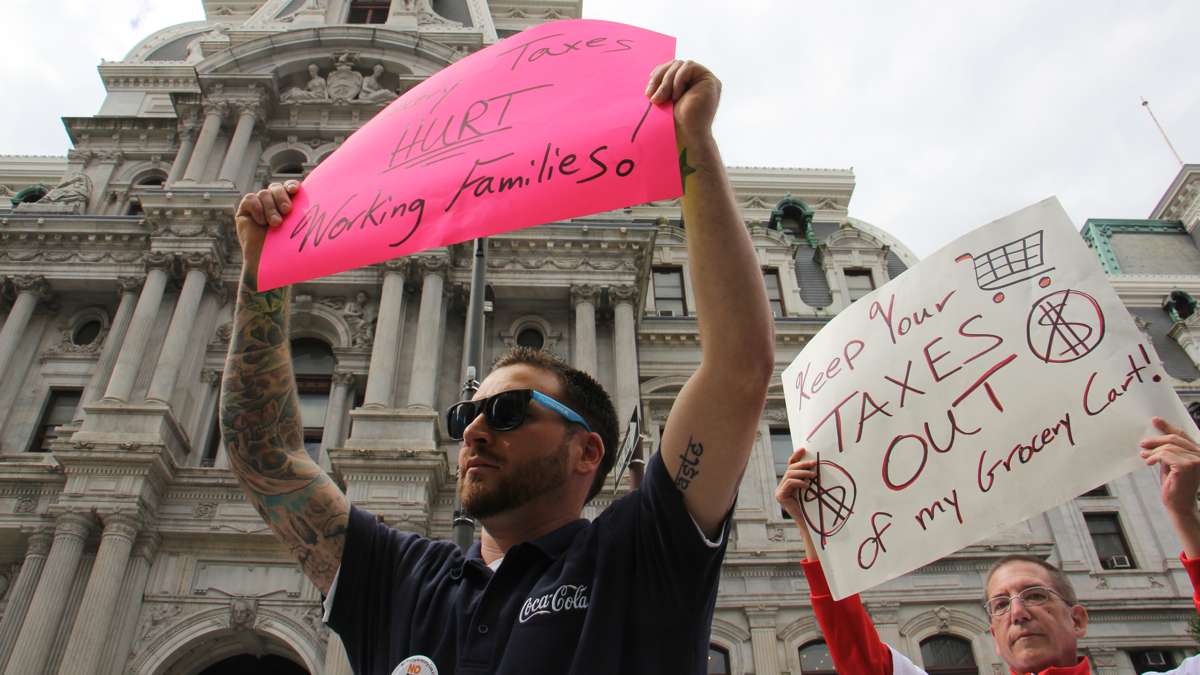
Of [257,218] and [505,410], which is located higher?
[257,218]

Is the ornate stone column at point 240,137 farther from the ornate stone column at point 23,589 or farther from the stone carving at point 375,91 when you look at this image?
the ornate stone column at point 23,589

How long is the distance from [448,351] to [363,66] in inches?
442

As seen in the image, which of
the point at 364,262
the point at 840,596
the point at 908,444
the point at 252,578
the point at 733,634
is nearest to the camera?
the point at 364,262

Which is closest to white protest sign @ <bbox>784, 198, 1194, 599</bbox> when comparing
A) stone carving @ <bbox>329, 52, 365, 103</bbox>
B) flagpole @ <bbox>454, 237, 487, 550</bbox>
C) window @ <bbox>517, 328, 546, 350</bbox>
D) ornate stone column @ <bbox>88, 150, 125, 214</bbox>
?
flagpole @ <bbox>454, 237, 487, 550</bbox>

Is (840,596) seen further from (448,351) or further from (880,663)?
(448,351)

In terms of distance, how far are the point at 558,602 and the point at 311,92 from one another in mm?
26038

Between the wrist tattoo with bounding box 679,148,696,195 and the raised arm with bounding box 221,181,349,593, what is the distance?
5.64ft

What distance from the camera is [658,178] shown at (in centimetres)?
276

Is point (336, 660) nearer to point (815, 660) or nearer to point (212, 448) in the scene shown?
point (212, 448)

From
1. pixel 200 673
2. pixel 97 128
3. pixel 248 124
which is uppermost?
pixel 97 128

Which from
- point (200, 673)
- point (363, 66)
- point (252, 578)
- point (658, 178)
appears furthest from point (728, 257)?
point (363, 66)

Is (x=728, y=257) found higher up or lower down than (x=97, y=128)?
lower down

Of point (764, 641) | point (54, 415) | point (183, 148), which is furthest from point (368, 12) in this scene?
point (764, 641)

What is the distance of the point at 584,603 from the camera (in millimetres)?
2523
